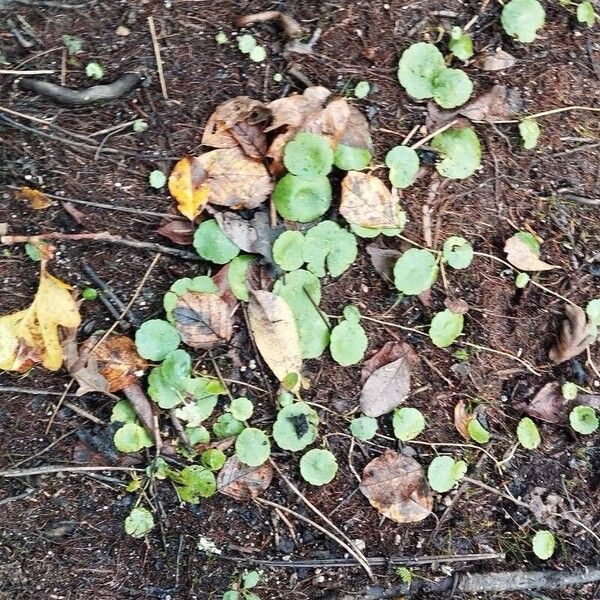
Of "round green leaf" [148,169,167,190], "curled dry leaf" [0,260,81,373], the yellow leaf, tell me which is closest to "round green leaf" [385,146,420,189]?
the yellow leaf

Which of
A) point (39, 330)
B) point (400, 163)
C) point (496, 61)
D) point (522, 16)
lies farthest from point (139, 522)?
point (522, 16)

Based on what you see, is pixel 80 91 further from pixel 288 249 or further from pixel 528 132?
pixel 528 132

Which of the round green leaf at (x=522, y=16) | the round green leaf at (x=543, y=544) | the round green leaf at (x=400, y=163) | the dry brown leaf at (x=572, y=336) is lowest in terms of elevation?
the round green leaf at (x=543, y=544)

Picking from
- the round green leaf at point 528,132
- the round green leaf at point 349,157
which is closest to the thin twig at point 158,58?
the round green leaf at point 349,157

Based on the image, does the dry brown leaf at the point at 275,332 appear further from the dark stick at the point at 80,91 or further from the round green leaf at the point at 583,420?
the round green leaf at the point at 583,420

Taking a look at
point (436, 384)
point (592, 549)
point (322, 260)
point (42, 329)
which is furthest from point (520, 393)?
point (42, 329)

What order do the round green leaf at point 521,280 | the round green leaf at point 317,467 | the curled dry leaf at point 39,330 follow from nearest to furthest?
the curled dry leaf at point 39,330 < the round green leaf at point 317,467 < the round green leaf at point 521,280
